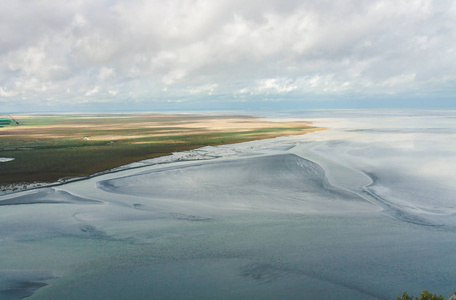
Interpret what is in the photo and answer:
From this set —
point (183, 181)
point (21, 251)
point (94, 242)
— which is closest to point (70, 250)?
point (94, 242)

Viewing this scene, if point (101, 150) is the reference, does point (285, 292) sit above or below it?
below

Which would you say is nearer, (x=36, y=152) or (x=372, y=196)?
(x=372, y=196)

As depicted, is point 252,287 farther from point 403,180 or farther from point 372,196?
point 403,180

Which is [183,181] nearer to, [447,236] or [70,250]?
[70,250]

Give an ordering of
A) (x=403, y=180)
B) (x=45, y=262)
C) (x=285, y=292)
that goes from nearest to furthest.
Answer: (x=285, y=292) < (x=45, y=262) < (x=403, y=180)

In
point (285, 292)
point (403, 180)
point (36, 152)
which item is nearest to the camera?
point (285, 292)

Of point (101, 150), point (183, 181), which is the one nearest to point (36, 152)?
point (101, 150)
